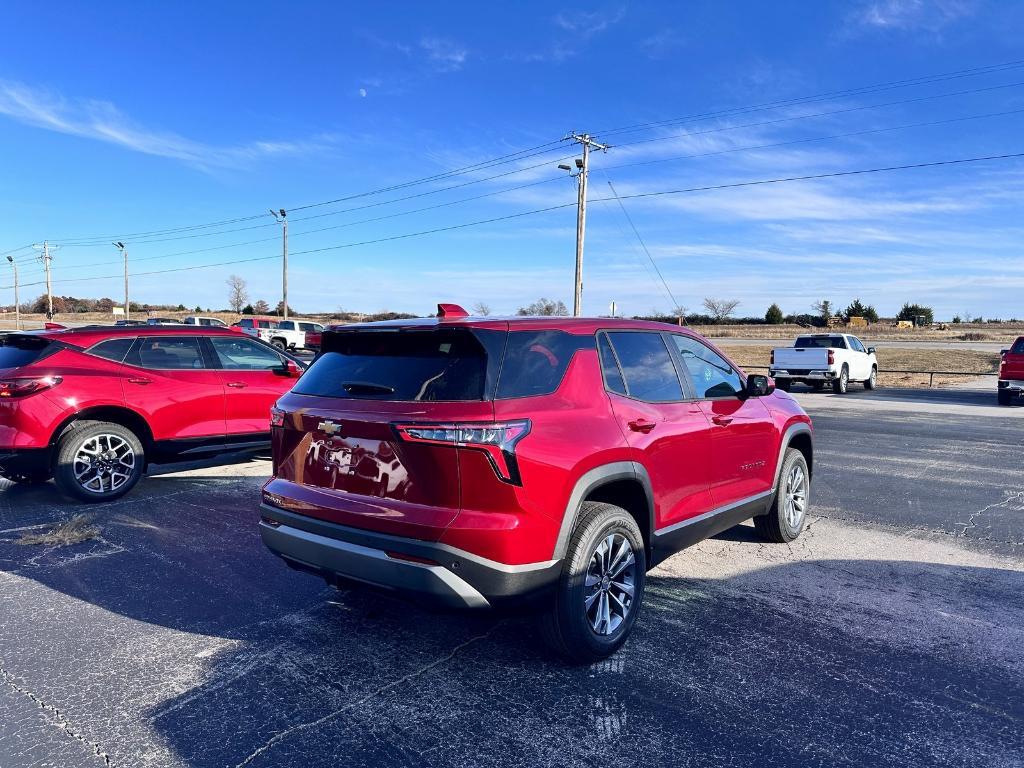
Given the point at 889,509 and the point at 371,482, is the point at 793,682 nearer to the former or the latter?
the point at 371,482

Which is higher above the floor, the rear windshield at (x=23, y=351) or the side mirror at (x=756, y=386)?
the rear windshield at (x=23, y=351)

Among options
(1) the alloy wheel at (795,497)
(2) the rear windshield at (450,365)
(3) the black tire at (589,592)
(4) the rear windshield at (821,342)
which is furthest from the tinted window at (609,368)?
(4) the rear windshield at (821,342)

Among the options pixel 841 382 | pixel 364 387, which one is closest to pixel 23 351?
pixel 364 387

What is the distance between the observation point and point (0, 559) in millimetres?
4887

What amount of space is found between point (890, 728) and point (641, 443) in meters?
1.64

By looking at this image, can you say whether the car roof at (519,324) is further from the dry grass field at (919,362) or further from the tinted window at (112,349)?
the dry grass field at (919,362)

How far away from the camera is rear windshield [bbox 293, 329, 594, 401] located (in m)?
3.15

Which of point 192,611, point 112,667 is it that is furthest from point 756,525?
point 112,667

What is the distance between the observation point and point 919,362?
34406 mm

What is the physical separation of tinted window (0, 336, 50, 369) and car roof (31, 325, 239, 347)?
9 cm

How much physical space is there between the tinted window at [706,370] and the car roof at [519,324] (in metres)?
0.52

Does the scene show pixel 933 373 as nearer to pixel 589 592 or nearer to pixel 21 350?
pixel 589 592

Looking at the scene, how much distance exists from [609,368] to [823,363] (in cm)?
1946

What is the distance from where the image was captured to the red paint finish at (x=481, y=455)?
299 centimetres
